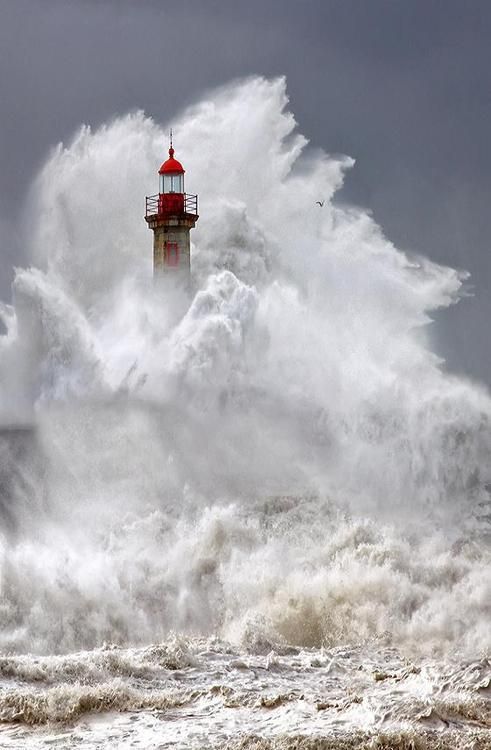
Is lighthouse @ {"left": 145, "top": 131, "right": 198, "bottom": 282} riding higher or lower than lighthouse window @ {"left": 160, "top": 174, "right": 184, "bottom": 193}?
lower

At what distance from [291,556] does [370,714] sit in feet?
35.1

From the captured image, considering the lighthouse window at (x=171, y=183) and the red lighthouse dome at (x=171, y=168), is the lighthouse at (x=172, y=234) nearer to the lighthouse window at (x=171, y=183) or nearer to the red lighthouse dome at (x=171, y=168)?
the red lighthouse dome at (x=171, y=168)

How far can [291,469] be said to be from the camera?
1011 inches

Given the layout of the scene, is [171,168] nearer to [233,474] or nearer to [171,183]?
[171,183]

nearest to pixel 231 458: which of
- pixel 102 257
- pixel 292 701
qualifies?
pixel 102 257

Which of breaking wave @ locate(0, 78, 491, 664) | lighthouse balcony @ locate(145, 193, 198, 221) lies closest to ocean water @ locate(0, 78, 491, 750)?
breaking wave @ locate(0, 78, 491, 664)

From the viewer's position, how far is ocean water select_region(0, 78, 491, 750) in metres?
12.7

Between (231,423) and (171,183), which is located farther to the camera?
(171,183)

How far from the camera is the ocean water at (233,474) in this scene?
1273cm

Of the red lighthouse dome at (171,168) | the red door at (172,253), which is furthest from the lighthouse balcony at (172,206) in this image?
the red door at (172,253)

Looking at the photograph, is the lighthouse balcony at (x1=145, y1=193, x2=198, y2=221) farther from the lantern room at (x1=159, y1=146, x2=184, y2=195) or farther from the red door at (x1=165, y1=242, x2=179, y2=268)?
the red door at (x1=165, y1=242, x2=179, y2=268)

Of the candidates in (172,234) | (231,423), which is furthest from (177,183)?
(231,423)

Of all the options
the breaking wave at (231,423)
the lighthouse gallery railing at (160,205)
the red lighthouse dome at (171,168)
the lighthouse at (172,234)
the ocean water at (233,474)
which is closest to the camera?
the ocean water at (233,474)

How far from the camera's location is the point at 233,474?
83.6ft
